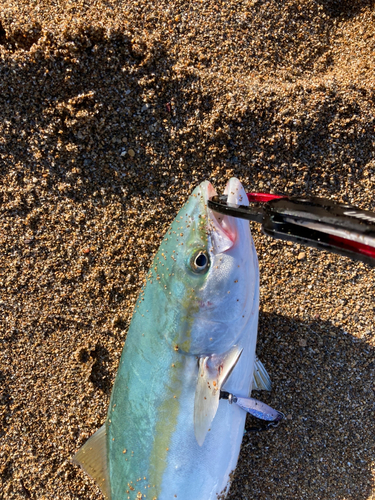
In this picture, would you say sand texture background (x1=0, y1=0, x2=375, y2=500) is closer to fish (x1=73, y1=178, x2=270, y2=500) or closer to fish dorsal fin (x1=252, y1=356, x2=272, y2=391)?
fish dorsal fin (x1=252, y1=356, x2=272, y2=391)

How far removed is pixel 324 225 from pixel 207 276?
0.77 m

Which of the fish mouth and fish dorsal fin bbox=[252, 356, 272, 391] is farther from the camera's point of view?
fish dorsal fin bbox=[252, 356, 272, 391]

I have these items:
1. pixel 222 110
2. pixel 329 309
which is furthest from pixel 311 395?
pixel 222 110

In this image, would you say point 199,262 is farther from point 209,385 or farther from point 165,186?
point 165,186

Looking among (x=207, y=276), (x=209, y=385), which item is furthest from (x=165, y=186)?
(x=209, y=385)

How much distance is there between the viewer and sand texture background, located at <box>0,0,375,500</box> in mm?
2104

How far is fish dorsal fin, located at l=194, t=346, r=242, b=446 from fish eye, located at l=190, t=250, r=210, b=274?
→ 439mm

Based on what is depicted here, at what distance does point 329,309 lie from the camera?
86.6 inches

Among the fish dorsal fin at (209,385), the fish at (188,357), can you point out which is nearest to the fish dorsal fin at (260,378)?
the fish at (188,357)

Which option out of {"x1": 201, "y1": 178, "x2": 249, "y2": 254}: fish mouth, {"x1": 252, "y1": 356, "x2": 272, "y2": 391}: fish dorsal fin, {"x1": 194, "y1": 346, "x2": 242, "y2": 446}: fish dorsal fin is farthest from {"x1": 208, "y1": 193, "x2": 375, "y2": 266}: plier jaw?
{"x1": 252, "y1": 356, "x2": 272, "y2": 391}: fish dorsal fin

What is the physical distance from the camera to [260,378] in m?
2.11

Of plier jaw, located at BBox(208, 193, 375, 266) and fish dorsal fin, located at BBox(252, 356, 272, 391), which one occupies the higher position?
plier jaw, located at BBox(208, 193, 375, 266)

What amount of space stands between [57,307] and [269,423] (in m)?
1.53

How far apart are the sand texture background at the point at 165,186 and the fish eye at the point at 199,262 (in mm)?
616
